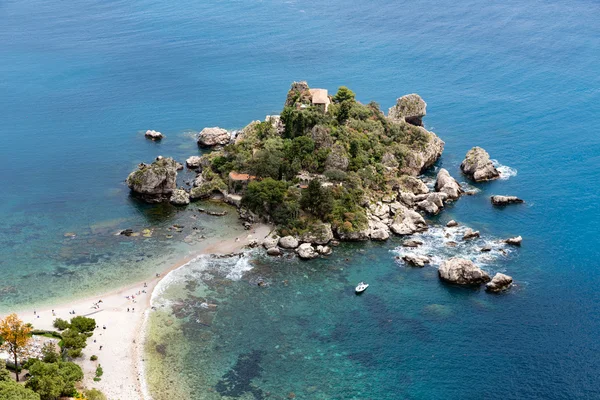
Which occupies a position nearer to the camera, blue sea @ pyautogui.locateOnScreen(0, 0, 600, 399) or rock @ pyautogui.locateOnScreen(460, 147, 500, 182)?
blue sea @ pyautogui.locateOnScreen(0, 0, 600, 399)

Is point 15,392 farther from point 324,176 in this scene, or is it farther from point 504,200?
point 504,200

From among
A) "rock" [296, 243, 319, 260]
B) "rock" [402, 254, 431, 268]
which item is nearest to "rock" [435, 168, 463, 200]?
"rock" [402, 254, 431, 268]

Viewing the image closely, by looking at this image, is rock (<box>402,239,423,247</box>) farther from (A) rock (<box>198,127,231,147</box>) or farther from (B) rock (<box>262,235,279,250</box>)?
(A) rock (<box>198,127,231,147</box>)

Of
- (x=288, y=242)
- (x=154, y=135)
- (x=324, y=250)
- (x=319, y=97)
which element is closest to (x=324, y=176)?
(x=288, y=242)

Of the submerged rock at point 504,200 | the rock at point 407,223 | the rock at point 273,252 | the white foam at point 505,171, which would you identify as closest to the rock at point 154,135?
the rock at point 273,252

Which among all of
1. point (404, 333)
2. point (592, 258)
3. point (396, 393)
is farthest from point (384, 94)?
point (396, 393)

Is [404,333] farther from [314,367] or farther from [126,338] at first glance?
[126,338]
